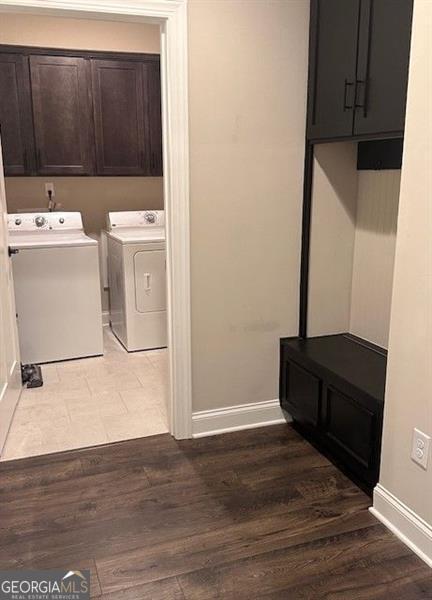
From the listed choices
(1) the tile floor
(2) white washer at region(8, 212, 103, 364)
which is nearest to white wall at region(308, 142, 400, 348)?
(1) the tile floor

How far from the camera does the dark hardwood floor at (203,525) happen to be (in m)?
1.79

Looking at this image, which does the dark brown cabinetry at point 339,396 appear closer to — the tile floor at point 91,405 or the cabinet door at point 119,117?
the tile floor at point 91,405

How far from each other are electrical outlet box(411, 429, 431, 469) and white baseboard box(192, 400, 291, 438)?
1.07 m

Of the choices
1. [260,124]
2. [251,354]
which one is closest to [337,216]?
[260,124]

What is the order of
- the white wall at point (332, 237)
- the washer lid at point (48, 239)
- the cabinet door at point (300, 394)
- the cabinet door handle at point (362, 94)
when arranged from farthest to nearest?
the washer lid at point (48, 239)
the white wall at point (332, 237)
the cabinet door at point (300, 394)
the cabinet door handle at point (362, 94)

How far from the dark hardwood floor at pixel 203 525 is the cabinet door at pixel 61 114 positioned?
2.35 metres

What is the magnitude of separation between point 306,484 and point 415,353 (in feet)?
2.77

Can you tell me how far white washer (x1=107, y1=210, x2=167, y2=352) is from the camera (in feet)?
13.1

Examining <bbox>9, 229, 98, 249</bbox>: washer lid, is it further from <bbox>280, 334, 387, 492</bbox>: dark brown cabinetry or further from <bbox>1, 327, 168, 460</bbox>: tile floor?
<bbox>280, 334, 387, 492</bbox>: dark brown cabinetry

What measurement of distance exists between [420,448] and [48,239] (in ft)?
10.1

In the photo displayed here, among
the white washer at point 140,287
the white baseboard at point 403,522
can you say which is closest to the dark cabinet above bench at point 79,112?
the white washer at point 140,287

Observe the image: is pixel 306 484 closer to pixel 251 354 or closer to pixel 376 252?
pixel 251 354

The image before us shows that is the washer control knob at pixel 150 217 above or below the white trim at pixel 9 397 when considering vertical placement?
above

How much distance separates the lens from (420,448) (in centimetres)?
188
